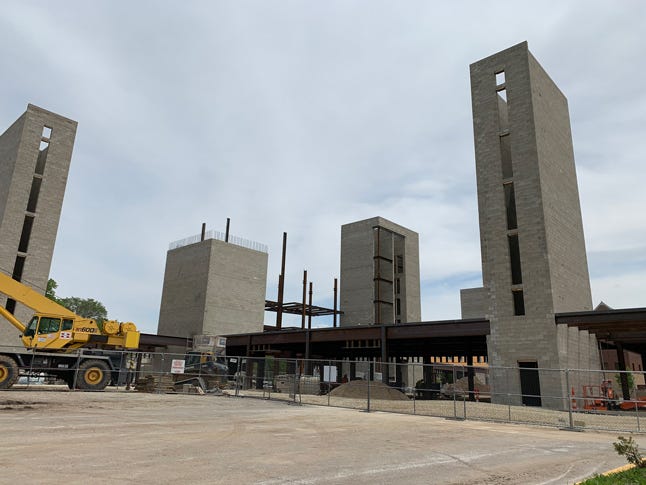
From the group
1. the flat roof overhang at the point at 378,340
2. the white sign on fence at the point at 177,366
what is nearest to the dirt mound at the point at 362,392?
the flat roof overhang at the point at 378,340

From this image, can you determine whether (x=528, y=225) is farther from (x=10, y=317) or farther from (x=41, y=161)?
(x=41, y=161)

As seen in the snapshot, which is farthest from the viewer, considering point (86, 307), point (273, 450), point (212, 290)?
point (86, 307)

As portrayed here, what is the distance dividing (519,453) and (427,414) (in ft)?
33.6

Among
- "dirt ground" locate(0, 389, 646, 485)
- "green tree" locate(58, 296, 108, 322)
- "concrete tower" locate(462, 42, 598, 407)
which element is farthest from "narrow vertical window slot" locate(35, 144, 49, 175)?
"green tree" locate(58, 296, 108, 322)

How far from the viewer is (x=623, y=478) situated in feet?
22.3

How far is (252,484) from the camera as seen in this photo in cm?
645

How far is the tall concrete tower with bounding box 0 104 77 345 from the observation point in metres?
39.4

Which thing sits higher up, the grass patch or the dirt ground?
the grass patch

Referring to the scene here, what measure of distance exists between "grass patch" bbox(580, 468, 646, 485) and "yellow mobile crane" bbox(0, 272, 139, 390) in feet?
80.0

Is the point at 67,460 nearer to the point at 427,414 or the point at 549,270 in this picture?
the point at 427,414

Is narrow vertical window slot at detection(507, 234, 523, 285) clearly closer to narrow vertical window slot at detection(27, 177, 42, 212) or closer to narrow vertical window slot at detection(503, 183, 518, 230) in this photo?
narrow vertical window slot at detection(503, 183, 518, 230)

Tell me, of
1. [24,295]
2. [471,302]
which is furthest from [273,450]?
[471,302]

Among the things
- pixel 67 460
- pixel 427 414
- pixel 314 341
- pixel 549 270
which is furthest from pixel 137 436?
pixel 314 341

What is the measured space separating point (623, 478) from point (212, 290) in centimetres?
4913
